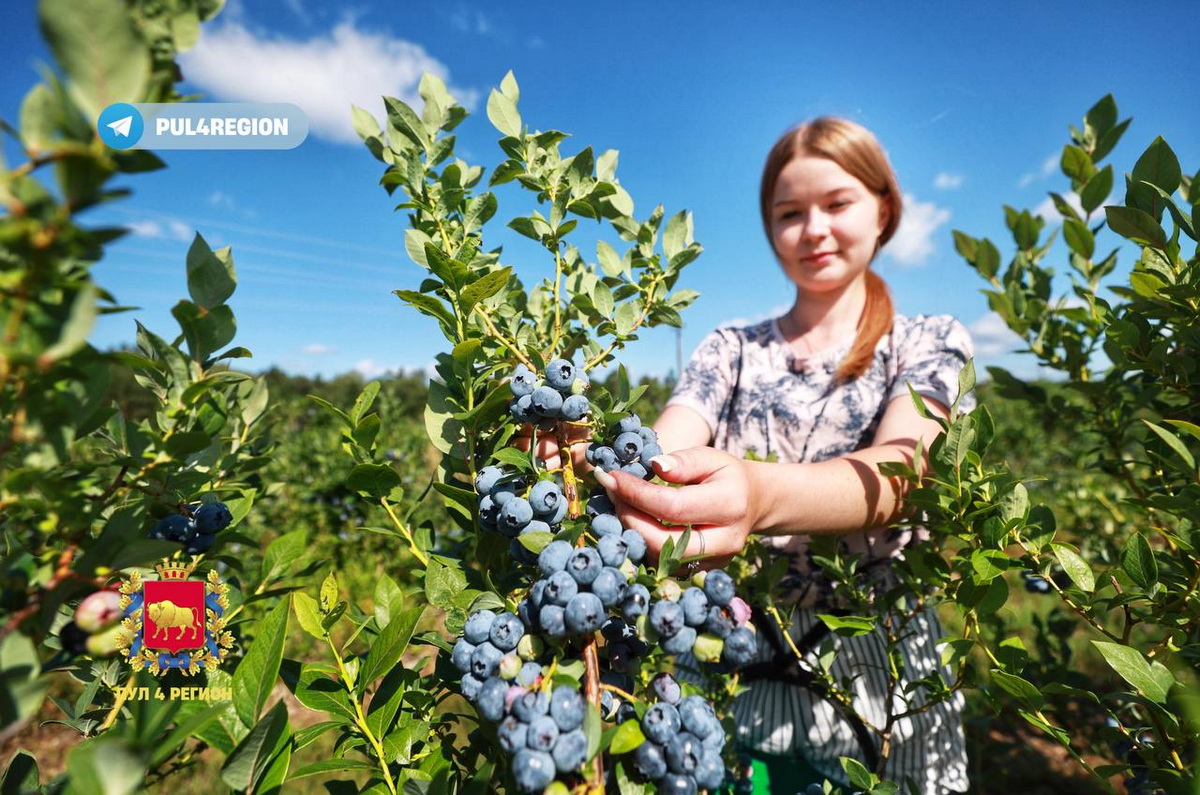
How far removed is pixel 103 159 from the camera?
16.3 inches

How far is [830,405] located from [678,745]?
4.04 ft

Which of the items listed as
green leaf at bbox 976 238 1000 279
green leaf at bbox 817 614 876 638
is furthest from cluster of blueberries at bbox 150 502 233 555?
green leaf at bbox 976 238 1000 279

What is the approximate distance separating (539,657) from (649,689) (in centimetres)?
16

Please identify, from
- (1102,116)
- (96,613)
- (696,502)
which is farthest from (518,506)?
(1102,116)

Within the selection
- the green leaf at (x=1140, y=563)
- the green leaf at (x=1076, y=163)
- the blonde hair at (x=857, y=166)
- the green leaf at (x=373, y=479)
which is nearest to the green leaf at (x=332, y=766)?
the green leaf at (x=373, y=479)

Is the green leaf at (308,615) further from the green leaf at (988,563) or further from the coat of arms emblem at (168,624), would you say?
the green leaf at (988,563)

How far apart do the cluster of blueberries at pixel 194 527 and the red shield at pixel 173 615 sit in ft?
0.39

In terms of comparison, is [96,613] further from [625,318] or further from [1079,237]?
[1079,237]

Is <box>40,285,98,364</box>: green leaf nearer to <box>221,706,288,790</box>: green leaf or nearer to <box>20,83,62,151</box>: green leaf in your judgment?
<box>20,83,62,151</box>: green leaf

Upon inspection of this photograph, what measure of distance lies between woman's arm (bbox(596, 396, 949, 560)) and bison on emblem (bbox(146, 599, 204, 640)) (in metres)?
0.58

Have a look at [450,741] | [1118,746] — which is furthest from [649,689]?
[1118,746]

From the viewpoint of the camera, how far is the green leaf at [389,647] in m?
0.75

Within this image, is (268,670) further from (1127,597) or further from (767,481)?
(1127,597)

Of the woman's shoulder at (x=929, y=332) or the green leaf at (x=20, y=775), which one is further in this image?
the woman's shoulder at (x=929, y=332)
